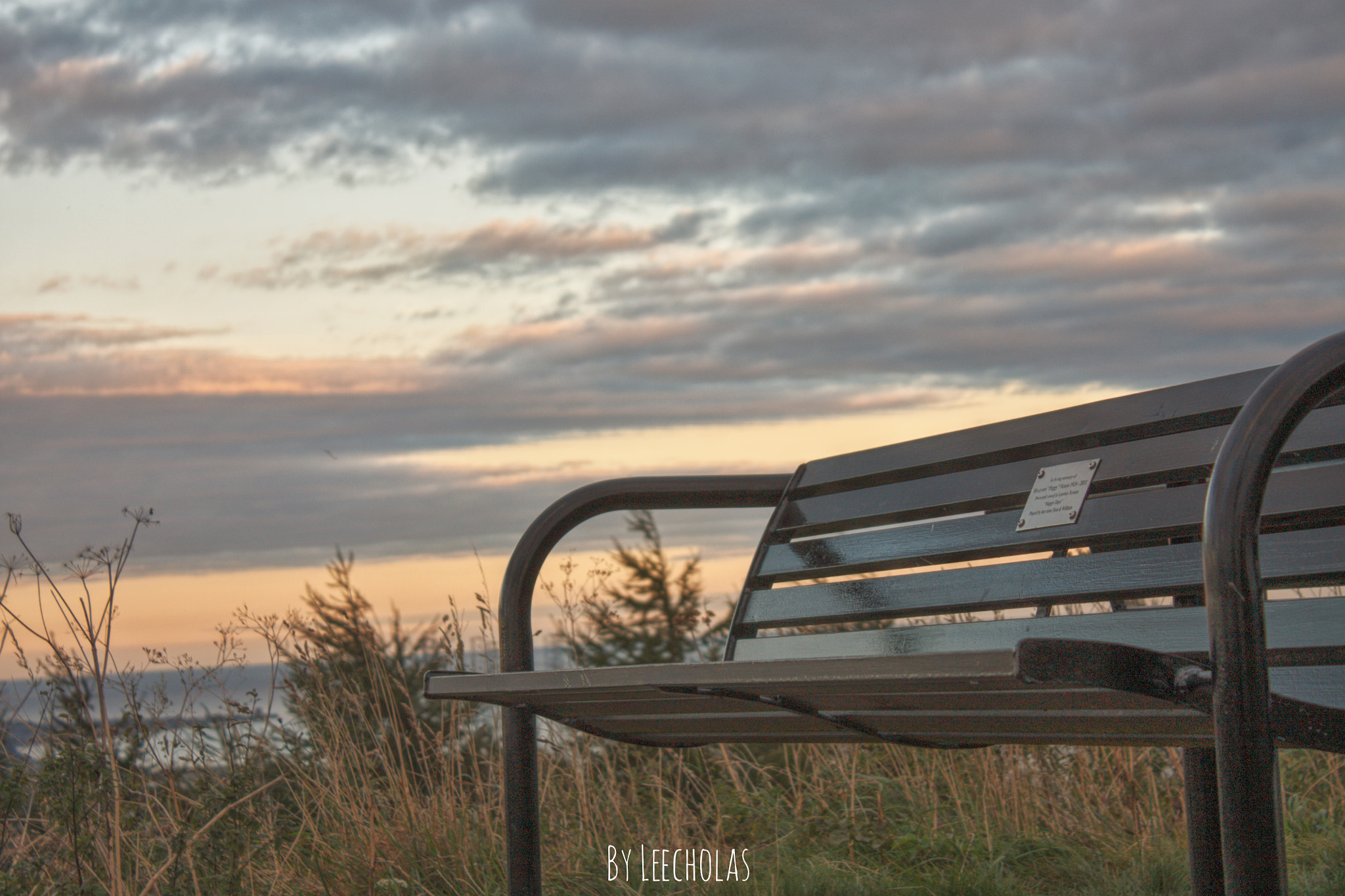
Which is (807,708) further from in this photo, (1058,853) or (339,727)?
(339,727)

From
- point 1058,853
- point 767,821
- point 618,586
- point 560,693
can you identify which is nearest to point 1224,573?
point 560,693

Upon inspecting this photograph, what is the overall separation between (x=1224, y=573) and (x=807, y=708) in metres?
0.72

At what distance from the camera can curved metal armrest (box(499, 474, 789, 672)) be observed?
2.32 m

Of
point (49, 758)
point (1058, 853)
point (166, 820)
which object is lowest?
point (1058, 853)

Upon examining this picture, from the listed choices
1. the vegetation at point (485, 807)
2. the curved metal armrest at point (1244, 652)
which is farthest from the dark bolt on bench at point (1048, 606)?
the vegetation at point (485, 807)

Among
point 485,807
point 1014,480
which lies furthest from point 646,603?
point 1014,480

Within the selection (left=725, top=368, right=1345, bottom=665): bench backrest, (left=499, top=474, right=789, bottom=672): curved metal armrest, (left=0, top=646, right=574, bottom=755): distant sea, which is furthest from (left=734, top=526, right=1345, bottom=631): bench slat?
(left=0, top=646, right=574, bottom=755): distant sea

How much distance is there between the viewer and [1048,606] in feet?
6.99

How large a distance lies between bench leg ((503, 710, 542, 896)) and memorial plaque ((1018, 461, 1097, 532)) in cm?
99

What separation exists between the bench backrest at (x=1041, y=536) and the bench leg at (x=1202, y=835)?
13.2 inches

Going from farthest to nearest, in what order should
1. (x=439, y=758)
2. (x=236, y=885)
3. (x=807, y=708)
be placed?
(x=439, y=758)
(x=236, y=885)
(x=807, y=708)

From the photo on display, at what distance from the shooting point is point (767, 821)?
3699 mm

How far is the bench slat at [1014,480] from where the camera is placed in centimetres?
182

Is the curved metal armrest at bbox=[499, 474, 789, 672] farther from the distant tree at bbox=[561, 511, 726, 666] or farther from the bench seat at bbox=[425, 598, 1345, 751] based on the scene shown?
the distant tree at bbox=[561, 511, 726, 666]
